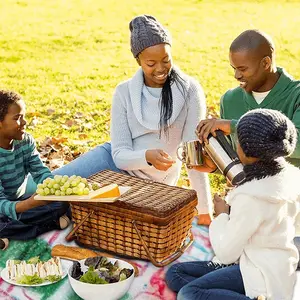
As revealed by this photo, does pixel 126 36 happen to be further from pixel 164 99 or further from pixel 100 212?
pixel 100 212

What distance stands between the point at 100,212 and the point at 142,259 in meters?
0.31

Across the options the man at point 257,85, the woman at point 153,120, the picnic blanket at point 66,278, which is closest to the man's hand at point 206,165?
the man at point 257,85

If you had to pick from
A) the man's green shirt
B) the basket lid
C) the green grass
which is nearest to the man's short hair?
the man's green shirt

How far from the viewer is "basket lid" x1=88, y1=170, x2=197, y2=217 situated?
9.85ft

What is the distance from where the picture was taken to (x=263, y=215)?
235 cm

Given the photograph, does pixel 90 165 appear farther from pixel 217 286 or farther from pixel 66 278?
pixel 217 286

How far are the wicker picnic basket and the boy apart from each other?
0.22m

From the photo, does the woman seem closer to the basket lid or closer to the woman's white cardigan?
the basket lid

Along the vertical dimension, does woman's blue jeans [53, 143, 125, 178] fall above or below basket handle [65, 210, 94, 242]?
above

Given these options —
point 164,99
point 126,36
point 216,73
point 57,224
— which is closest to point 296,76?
point 216,73

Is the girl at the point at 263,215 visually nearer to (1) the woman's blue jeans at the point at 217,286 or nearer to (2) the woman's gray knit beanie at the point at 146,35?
(1) the woman's blue jeans at the point at 217,286

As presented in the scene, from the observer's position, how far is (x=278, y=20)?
407 inches

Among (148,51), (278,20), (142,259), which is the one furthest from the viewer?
(278,20)

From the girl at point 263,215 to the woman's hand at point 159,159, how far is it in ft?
2.54
